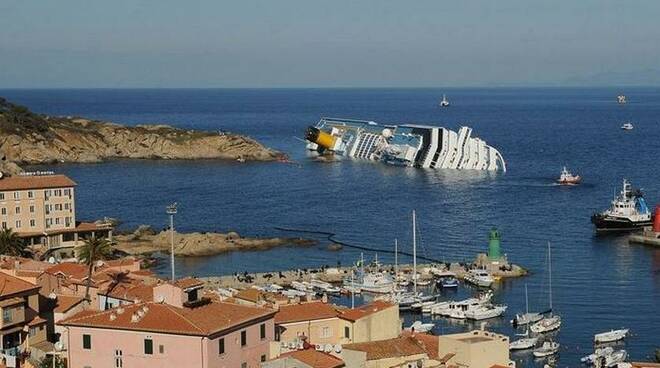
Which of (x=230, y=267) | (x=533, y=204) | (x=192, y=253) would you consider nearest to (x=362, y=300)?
(x=230, y=267)

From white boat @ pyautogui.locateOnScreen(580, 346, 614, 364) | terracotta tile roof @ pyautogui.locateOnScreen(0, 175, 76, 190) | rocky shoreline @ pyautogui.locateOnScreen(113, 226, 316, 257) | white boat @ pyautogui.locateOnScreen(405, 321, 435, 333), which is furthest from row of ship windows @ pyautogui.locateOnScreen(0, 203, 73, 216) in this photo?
white boat @ pyautogui.locateOnScreen(580, 346, 614, 364)

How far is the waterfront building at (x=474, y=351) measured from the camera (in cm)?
2686

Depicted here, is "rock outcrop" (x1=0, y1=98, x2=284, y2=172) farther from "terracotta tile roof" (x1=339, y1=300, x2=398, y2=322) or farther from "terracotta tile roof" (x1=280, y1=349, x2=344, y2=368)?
"terracotta tile roof" (x1=280, y1=349, x2=344, y2=368)

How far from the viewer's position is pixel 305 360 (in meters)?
24.4

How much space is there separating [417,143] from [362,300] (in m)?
79.5

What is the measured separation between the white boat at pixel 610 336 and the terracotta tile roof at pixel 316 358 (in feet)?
70.4

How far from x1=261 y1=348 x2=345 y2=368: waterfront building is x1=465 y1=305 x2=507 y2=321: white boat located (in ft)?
83.5

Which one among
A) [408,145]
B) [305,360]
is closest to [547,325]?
[305,360]

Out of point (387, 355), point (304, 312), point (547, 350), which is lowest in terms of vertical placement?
point (547, 350)

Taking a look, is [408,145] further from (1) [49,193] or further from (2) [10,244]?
(2) [10,244]

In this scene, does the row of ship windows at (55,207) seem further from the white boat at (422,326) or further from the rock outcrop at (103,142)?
the rock outcrop at (103,142)

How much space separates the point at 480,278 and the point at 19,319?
31964 mm

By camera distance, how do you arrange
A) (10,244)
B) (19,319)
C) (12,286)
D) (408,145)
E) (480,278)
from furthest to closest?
1. (408,145)
2. (480,278)
3. (10,244)
4. (12,286)
5. (19,319)

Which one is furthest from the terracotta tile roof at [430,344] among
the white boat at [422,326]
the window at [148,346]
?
the white boat at [422,326]
